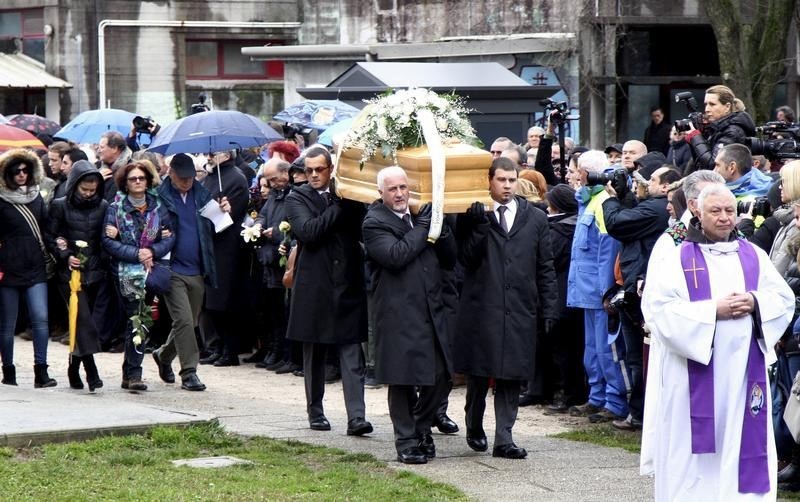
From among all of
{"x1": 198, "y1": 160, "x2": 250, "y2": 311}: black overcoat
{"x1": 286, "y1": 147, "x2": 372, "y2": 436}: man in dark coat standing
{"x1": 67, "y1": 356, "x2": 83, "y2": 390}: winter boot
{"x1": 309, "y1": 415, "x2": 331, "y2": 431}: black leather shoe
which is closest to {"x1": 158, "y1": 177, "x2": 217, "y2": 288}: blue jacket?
{"x1": 67, "y1": 356, "x2": 83, "y2": 390}: winter boot

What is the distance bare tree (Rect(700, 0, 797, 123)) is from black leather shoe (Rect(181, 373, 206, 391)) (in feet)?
30.3

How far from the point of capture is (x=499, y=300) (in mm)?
9828

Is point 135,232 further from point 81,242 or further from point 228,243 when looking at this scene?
point 228,243

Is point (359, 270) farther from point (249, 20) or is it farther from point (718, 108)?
point (249, 20)

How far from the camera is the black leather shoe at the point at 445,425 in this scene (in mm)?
10805

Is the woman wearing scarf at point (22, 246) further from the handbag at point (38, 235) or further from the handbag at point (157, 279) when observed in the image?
the handbag at point (157, 279)

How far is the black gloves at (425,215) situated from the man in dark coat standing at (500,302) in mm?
282

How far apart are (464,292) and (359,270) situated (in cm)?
108

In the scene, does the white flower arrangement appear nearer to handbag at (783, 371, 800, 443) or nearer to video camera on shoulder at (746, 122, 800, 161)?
video camera on shoulder at (746, 122, 800, 161)

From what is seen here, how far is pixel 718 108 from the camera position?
1158 centimetres

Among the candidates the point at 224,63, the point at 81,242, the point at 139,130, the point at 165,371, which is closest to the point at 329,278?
the point at 81,242

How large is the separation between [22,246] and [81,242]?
1.59 ft

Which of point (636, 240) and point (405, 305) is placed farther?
point (636, 240)

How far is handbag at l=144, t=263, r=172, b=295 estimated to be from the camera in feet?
40.5
